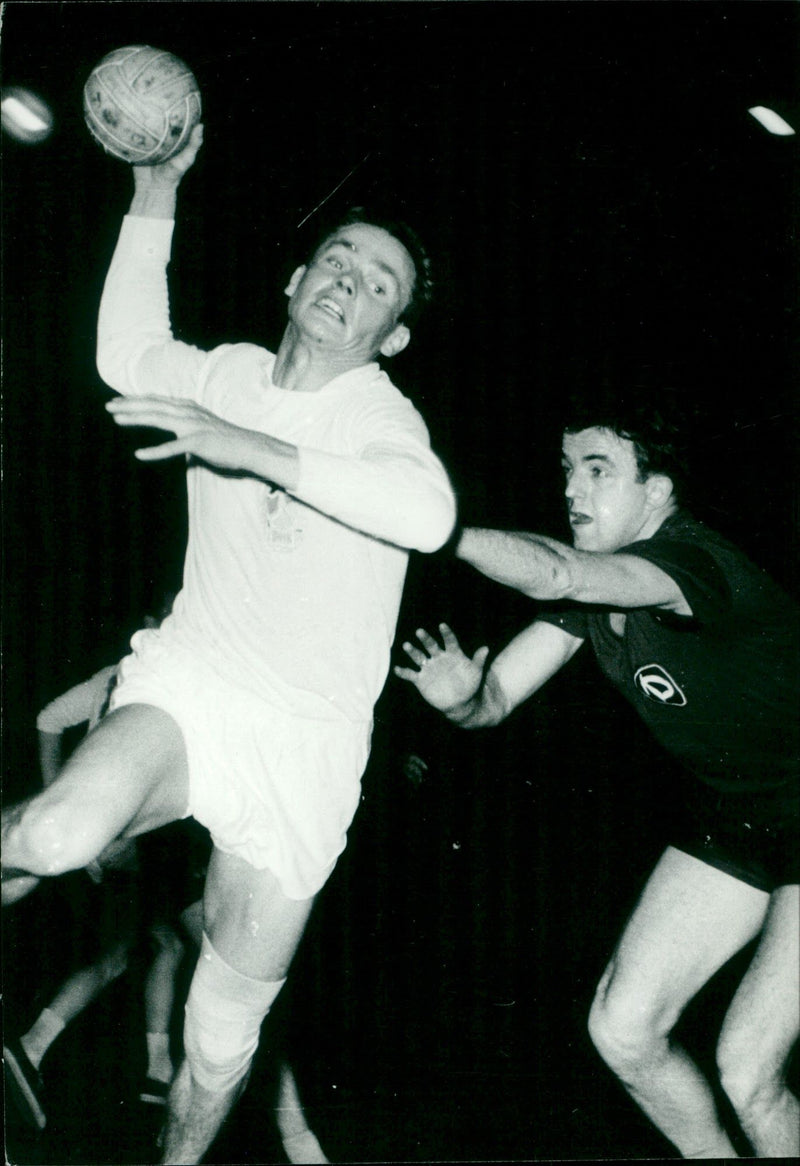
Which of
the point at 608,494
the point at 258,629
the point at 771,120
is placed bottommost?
the point at 258,629

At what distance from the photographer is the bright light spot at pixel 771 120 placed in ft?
6.64

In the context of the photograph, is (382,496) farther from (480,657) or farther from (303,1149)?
(303,1149)

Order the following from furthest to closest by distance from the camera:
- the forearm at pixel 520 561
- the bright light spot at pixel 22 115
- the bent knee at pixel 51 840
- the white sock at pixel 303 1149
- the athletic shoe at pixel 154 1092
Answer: the athletic shoe at pixel 154 1092 → the white sock at pixel 303 1149 → the bright light spot at pixel 22 115 → the forearm at pixel 520 561 → the bent knee at pixel 51 840

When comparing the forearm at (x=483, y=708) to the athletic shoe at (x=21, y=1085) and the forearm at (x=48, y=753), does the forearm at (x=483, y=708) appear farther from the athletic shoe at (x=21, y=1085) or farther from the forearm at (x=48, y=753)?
the athletic shoe at (x=21, y=1085)

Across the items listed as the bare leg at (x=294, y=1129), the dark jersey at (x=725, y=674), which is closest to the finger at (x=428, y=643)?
the dark jersey at (x=725, y=674)

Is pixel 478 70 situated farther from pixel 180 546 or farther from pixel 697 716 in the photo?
pixel 697 716

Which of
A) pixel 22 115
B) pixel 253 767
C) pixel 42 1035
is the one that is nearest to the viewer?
pixel 253 767

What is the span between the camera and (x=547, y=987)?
7.47ft

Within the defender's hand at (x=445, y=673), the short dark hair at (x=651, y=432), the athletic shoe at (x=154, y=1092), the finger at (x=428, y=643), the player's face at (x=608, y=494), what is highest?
the short dark hair at (x=651, y=432)

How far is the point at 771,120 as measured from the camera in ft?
6.68

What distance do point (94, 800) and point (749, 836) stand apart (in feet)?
4.30

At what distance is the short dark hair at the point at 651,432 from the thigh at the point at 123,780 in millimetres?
1162

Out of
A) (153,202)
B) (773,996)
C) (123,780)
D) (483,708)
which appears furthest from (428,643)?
(153,202)

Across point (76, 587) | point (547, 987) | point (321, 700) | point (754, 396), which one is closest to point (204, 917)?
point (321, 700)
